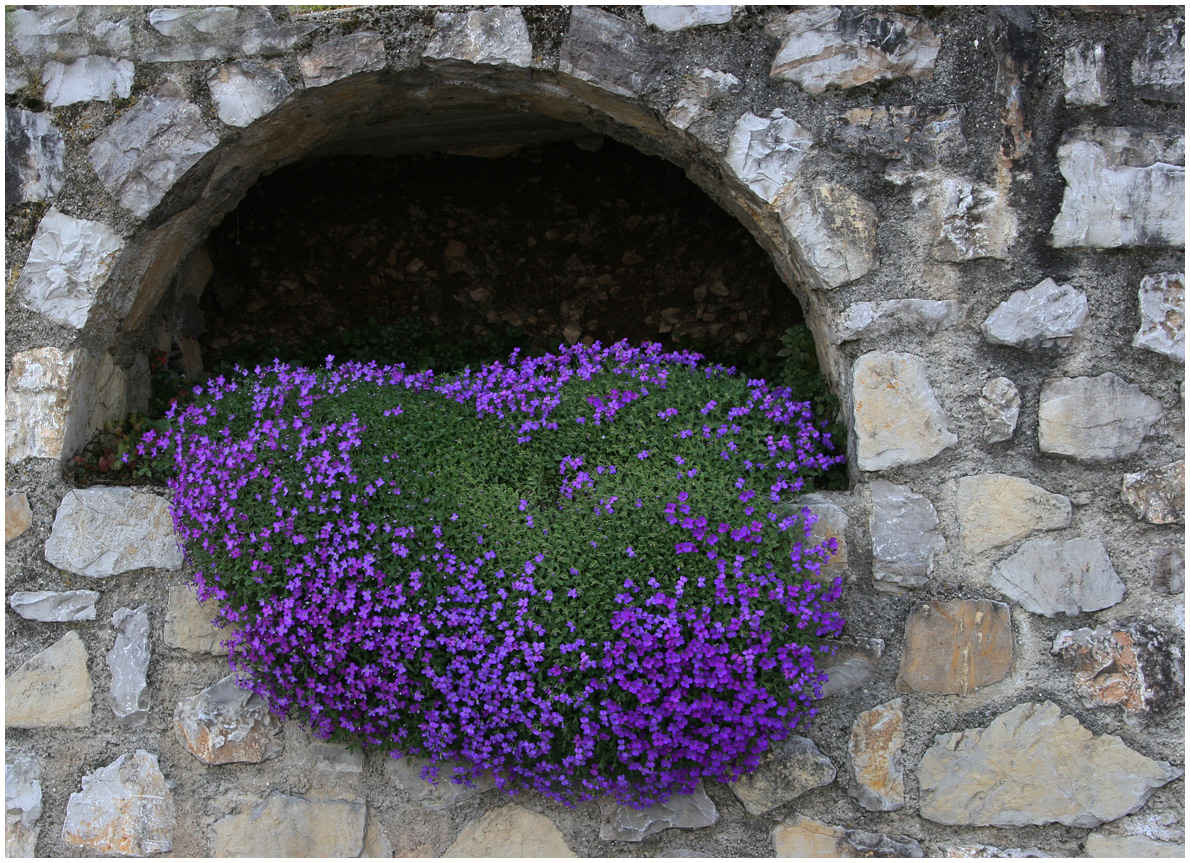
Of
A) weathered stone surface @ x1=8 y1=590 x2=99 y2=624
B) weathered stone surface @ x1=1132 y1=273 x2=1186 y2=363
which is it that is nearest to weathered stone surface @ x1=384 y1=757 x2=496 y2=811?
weathered stone surface @ x1=8 y1=590 x2=99 y2=624

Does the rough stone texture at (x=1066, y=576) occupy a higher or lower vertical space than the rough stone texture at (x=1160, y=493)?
lower

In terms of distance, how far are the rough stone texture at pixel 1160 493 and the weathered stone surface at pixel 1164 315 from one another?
25 cm

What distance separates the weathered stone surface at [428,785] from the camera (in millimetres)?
2070

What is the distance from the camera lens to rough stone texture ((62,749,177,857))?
2.14 m

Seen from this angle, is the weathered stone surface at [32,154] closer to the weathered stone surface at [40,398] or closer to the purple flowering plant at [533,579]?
the weathered stone surface at [40,398]

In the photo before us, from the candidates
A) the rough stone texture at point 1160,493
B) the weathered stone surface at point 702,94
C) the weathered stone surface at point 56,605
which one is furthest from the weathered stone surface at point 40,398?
the rough stone texture at point 1160,493

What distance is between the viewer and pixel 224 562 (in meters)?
1.98

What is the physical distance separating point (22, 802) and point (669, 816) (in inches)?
65.1

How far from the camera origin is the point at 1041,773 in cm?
195

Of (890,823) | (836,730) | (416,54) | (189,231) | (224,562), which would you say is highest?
(416,54)

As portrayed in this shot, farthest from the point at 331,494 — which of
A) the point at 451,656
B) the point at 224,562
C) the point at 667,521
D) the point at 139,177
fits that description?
the point at 139,177

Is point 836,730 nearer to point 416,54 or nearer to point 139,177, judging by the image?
point 416,54

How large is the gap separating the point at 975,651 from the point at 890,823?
0.46 meters

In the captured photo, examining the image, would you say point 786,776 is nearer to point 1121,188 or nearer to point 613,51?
point 1121,188
